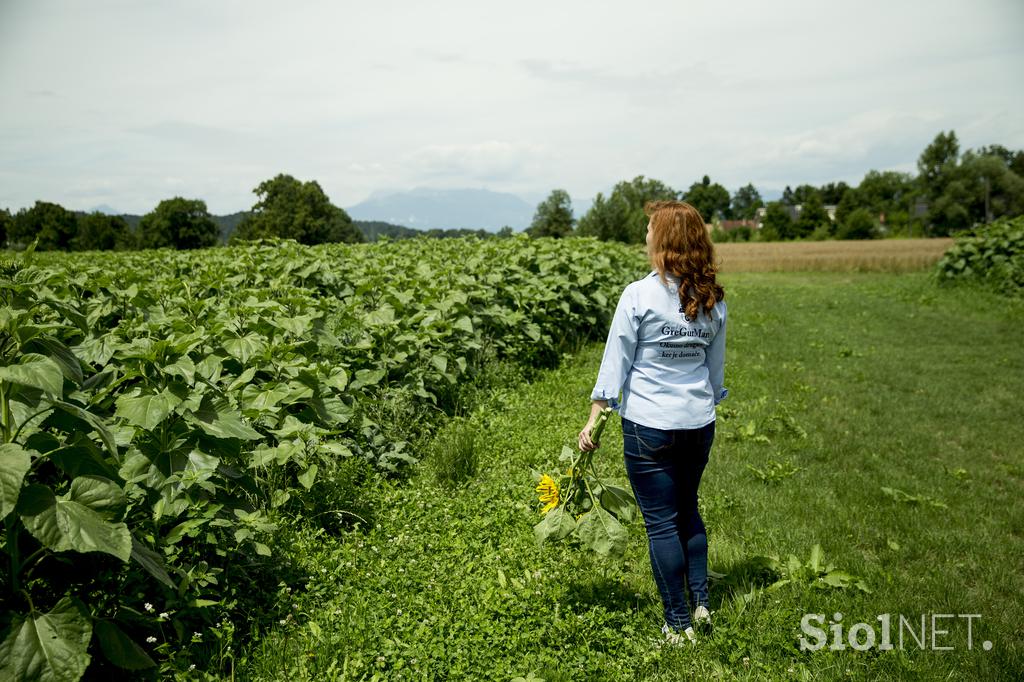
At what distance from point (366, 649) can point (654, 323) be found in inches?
86.8

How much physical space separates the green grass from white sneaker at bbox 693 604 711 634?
0.07m

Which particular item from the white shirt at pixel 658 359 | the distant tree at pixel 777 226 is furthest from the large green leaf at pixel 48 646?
the distant tree at pixel 777 226

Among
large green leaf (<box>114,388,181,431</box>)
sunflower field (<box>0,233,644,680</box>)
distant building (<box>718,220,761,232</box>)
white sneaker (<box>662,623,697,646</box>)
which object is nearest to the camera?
sunflower field (<box>0,233,644,680</box>)

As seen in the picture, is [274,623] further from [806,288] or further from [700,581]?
[806,288]

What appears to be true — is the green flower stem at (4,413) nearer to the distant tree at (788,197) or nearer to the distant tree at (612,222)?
the distant tree at (612,222)

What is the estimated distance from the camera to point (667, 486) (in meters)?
3.34

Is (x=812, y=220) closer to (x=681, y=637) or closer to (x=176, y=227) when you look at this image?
(x=176, y=227)

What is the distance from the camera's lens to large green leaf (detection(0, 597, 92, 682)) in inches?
90.3

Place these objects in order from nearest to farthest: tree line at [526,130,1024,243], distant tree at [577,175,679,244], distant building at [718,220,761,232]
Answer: distant tree at [577,175,679,244] < tree line at [526,130,1024,243] < distant building at [718,220,761,232]

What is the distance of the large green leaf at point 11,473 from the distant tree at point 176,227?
76.8 m

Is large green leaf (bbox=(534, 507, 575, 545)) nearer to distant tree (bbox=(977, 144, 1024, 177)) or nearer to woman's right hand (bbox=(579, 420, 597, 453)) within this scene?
woman's right hand (bbox=(579, 420, 597, 453))

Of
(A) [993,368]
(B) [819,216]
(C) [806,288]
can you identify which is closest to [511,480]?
(A) [993,368]

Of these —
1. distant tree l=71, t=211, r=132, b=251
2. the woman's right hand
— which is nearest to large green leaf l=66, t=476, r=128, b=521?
the woman's right hand

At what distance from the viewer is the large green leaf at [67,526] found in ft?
7.57
